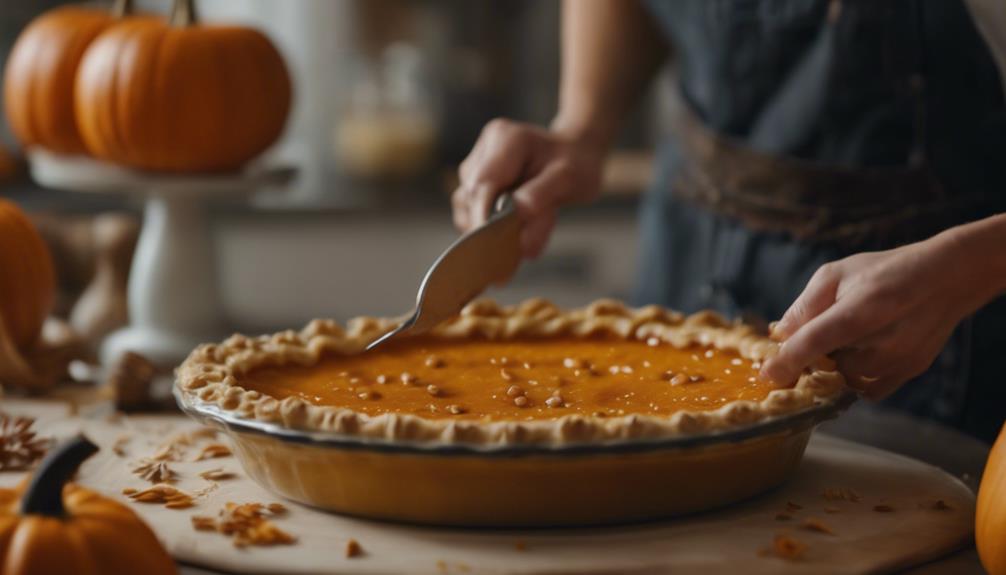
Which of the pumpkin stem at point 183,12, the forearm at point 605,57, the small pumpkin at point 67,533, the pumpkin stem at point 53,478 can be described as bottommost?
the small pumpkin at point 67,533

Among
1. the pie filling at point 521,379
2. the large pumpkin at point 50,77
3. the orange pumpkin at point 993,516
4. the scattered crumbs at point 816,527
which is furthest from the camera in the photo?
the large pumpkin at point 50,77

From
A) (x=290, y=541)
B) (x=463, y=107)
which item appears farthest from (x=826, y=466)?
(x=463, y=107)

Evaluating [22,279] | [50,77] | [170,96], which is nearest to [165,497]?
[22,279]

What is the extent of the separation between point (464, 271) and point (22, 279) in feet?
1.99

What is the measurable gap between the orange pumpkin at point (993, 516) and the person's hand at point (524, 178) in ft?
2.36

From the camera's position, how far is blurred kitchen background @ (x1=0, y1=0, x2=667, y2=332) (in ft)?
12.7

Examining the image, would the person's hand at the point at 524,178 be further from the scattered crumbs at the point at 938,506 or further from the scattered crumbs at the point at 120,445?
the scattered crumbs at the point at 938,506

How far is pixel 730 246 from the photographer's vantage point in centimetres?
198

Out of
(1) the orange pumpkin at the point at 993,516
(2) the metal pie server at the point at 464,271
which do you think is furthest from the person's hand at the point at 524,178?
(1) the orange pumpkin at the point at 993,516

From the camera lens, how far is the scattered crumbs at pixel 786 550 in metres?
1.04

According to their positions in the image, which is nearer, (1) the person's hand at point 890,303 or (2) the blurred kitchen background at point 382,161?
(1) the person's hand at point 890,303

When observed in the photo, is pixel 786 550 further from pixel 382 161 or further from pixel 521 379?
pixel 382 161

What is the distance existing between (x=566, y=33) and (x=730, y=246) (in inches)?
18.6

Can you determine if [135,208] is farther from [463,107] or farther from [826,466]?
[826,466]
